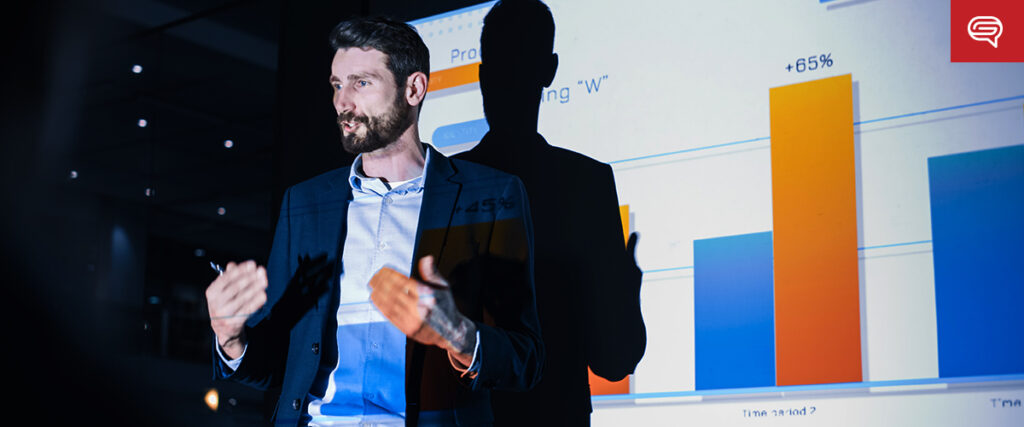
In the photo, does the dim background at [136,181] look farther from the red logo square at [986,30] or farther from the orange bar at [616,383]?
the red logo square at [986,30]

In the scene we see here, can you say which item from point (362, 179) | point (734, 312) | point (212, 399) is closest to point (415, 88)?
point (362, 179)

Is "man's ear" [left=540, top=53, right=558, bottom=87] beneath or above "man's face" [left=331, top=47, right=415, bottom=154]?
above

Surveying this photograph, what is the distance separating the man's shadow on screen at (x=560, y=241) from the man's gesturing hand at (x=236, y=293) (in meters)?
0.63

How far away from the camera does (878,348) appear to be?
1656 mm

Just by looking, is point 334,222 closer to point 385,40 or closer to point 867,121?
point 385,40

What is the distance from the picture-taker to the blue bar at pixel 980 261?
5.09 feet

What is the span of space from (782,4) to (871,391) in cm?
78

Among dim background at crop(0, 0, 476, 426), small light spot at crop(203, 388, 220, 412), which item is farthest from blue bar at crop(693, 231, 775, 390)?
small light spot at crop(203, 388, 220, 412)

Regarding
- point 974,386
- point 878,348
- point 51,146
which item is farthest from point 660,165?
point 51,146

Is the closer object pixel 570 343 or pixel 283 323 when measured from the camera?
pixel 283 323

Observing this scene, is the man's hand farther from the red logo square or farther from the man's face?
the red logo square

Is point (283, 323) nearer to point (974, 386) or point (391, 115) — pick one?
point (391, 115)

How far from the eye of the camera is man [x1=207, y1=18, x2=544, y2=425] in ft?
5.22

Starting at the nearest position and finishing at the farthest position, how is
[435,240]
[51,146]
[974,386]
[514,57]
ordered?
1. [974,386]
2. [435,240]
3. [514,57]
4. [51,146]
